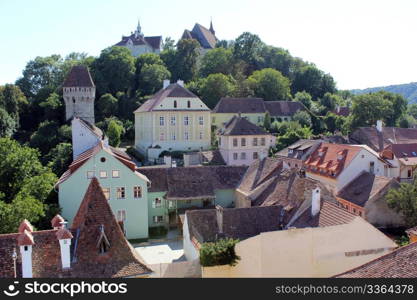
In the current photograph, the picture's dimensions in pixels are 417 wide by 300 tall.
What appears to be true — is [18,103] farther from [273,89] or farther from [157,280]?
[157,280]

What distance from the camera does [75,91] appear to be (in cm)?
6162

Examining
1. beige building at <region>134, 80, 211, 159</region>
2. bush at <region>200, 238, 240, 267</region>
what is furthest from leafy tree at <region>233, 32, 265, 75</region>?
bush at <region>200, 238, 240, 267</region>

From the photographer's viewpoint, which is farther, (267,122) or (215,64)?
(215,64)

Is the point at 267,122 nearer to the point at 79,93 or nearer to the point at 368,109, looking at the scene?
the point at 368,109

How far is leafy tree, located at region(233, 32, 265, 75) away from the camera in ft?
310

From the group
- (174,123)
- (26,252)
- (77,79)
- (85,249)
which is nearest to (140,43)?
(77,79)

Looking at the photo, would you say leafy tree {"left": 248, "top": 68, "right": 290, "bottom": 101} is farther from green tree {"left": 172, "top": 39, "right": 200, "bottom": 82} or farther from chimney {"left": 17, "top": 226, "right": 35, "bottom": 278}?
chimney {"left": 17, "top": 226, "right": 35, "bottom": 278}

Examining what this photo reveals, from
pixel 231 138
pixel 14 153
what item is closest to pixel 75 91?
pixel 231 138

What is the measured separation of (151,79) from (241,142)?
1402 inches

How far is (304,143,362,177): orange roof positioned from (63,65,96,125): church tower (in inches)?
1388

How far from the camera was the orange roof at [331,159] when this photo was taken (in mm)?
36312

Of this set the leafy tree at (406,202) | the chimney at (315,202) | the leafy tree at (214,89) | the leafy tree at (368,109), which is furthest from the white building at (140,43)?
the chimney at (315,202)

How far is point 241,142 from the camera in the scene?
158ft

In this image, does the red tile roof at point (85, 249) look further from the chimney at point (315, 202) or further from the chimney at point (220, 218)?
the chimney at point (315, 202)
